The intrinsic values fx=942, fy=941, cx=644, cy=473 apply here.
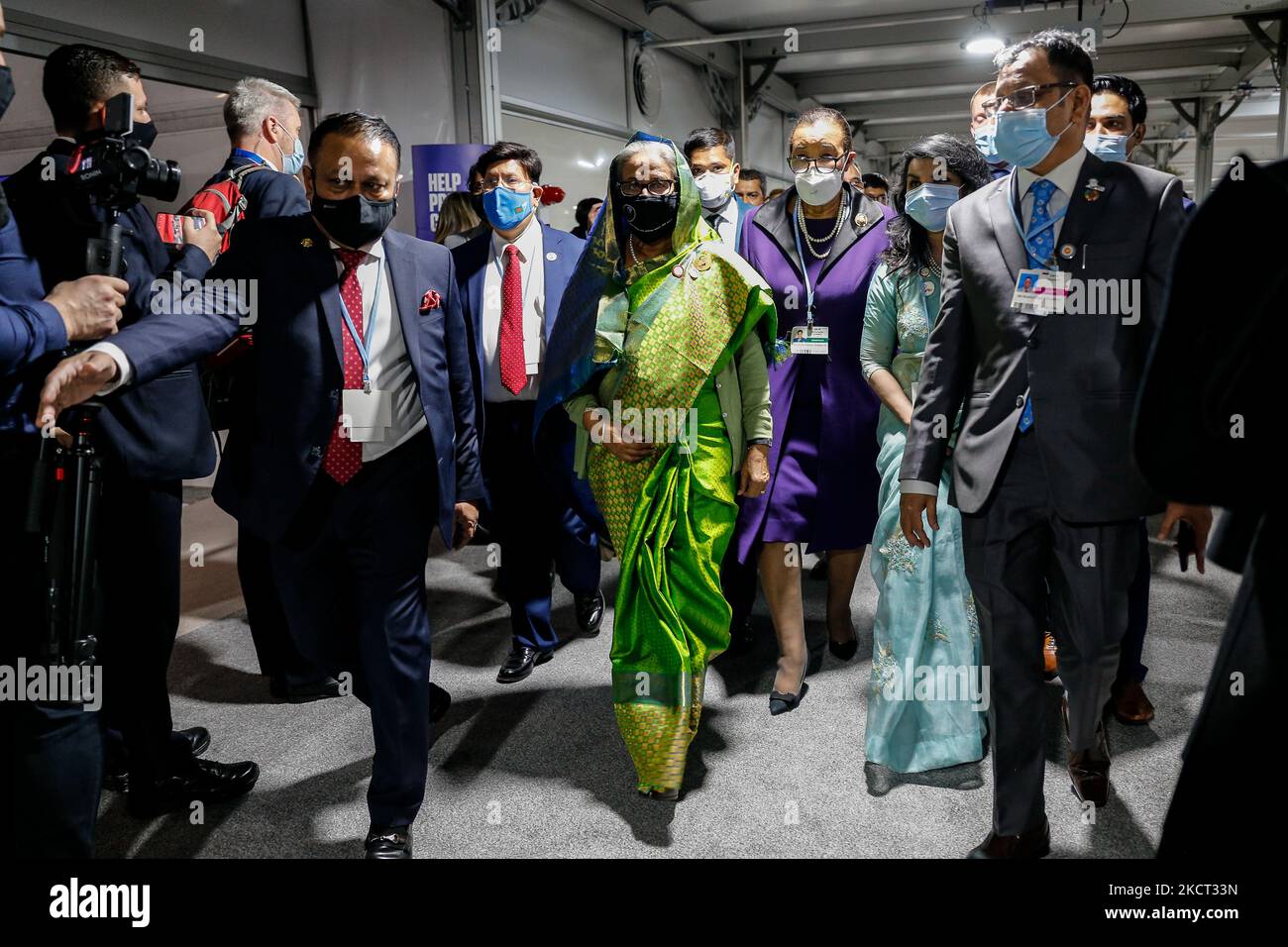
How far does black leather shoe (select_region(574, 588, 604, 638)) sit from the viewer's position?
3.46 meters

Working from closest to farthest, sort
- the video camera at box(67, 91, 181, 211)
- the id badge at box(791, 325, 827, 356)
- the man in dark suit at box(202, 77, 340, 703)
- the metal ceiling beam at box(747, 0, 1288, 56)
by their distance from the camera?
the video camera at box(67, 91, 181, 211) → the man in dark suit at box(202, 77, 340, 703) → the id badge at box(791, 325, 827, 356) → the metal ceiling beam at box(747, 0, 1288, 56)

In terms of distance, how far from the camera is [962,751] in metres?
2.38

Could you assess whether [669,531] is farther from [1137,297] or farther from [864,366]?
[1137,297]

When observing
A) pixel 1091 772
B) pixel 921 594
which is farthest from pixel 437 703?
pixel 1091 772

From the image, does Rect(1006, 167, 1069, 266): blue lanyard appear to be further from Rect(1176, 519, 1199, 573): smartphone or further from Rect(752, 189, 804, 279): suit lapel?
Rect(752, 189, 804, 279): suit lapel

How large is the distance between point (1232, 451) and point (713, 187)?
2.87 metres

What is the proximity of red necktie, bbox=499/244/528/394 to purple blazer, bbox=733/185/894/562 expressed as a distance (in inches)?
30.5

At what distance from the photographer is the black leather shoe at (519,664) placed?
9.96 ft

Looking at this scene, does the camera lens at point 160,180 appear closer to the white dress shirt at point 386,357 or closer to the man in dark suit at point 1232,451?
the white dress shirt at point 386,357

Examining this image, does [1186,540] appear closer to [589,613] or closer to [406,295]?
[406,295]

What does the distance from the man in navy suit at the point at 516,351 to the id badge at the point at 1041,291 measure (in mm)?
1719

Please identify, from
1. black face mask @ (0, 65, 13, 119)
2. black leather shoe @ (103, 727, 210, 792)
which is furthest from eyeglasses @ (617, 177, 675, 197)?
black leather shoe @ (103, 727, 210, 792)

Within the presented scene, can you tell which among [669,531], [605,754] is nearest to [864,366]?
[669,531]

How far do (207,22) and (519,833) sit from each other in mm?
4280
